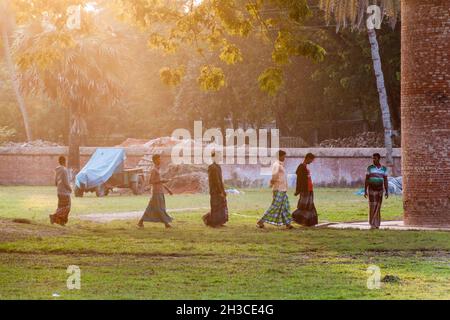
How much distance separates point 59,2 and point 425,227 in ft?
32.0

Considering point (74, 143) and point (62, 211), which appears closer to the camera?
point (62, 211)

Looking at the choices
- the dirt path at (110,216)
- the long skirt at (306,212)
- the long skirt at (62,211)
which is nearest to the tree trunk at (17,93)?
the dirt path at (110,216)

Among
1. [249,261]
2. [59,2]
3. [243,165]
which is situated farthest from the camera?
[243,165]

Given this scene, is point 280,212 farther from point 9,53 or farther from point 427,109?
point 9,53

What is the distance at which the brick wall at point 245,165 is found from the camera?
4912 cm

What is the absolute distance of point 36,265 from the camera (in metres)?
16.1

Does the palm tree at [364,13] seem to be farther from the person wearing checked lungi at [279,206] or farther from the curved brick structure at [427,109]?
the person wearing checked lungi at [279,206]

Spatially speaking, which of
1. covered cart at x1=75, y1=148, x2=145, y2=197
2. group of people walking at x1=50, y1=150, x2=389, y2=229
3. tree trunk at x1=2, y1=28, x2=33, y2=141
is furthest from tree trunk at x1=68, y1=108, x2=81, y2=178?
group of people walking at x1=50, y1=150, x2=389, y2=229

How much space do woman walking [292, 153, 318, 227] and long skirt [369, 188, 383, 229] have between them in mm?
1599


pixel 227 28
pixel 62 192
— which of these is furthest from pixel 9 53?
pixel 227 28

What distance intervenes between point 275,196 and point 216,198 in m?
1.55

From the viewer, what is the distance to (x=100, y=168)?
42281 mm

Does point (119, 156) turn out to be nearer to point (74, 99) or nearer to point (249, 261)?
point (74, 99)

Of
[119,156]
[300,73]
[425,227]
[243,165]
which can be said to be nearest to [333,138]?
[300,73]
